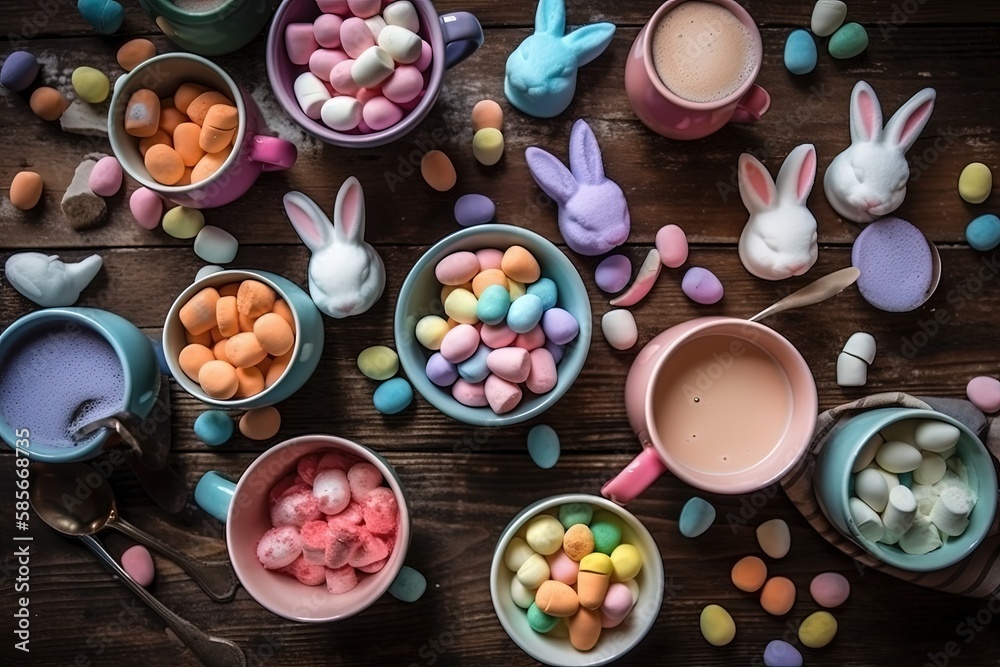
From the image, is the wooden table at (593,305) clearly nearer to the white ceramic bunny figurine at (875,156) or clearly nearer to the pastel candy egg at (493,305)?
the white ceramic bunny figurine at (875,156)

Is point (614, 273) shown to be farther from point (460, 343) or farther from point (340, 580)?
point (340, 580)

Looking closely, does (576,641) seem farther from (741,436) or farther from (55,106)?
(55,106)

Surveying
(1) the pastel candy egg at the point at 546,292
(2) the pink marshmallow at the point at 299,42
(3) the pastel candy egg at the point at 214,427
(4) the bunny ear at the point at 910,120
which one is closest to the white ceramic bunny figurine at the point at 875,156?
(4) the bunny ear at the point at 910,120

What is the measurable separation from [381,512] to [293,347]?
0.56 feet

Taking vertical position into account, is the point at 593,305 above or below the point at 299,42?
below

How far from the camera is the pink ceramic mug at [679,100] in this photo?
2.33 feet

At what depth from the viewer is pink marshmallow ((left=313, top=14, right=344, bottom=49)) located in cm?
70

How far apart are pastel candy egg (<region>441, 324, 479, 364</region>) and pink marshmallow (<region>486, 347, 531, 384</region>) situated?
0.02 metres

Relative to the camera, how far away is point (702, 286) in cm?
77

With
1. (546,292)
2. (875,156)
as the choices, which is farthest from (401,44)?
(875,156)

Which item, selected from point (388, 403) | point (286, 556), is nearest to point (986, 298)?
point (388, 403)

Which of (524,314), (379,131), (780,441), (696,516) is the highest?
(379,131)

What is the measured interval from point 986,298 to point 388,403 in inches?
24.7

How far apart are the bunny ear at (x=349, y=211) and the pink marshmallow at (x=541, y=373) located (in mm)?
211
